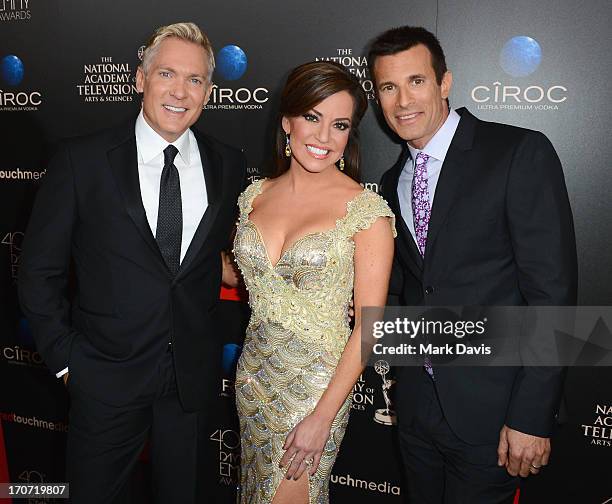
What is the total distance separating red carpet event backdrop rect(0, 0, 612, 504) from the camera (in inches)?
103

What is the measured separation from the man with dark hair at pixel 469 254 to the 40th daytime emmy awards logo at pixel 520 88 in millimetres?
521

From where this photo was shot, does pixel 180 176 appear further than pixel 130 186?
Yes

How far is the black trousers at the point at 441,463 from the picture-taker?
2.12m

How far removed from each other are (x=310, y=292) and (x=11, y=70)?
8.29 ft

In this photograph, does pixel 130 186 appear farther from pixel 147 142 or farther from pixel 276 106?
pixel 276 106

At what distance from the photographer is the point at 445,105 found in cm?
226

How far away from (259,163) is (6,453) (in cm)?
259

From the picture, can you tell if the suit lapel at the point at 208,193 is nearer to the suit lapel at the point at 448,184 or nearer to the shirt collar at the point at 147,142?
the shirt collar at the point at 147,142

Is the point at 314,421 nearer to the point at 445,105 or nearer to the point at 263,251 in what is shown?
the point at 263,251

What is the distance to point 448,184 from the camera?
82.4 inches

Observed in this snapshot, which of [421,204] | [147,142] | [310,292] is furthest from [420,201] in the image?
[147,142]

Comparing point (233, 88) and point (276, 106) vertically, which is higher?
point (233, 88)

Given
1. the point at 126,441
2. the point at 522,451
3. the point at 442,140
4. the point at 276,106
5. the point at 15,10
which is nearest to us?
the point at 522,451

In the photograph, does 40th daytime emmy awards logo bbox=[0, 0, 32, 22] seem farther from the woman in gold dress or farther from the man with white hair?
the woman in gold dress
